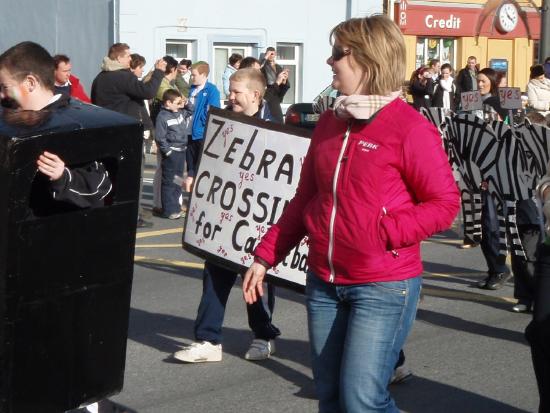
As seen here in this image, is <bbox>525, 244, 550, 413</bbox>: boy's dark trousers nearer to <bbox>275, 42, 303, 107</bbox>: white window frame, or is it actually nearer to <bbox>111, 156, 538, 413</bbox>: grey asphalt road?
<bbox>111, 156, 538, 413</bbox>: grey asphalt road

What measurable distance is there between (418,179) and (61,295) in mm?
1445

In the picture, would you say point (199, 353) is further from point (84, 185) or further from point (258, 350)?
point (84, 185)

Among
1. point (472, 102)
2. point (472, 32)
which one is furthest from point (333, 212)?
point (472, 32)

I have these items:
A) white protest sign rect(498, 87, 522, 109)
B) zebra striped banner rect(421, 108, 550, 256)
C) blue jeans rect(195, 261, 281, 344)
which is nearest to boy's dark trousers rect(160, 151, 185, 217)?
white protest sign rect(498, 87, 522, 109)

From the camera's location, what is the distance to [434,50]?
3538 cm

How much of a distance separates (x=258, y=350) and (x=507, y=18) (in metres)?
32.1

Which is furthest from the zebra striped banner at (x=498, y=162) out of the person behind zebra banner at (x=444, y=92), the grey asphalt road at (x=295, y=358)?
the person behind zebra banner at (x=444, y=92)

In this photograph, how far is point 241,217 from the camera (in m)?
6.73

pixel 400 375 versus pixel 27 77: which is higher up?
pixel 27 77

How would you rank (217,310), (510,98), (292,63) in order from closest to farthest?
(217,310) < (510,98) < (292,63)

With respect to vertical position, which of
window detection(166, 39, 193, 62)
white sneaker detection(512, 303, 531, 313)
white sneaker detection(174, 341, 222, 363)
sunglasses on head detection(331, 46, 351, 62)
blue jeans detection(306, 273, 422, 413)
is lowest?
white sneaker detection(512, 303, 531, 313)

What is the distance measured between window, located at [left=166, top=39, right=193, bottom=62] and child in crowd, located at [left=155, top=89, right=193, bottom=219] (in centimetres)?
1346

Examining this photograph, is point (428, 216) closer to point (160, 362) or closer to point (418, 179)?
point (418, 179)

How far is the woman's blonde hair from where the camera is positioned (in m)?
3.95
